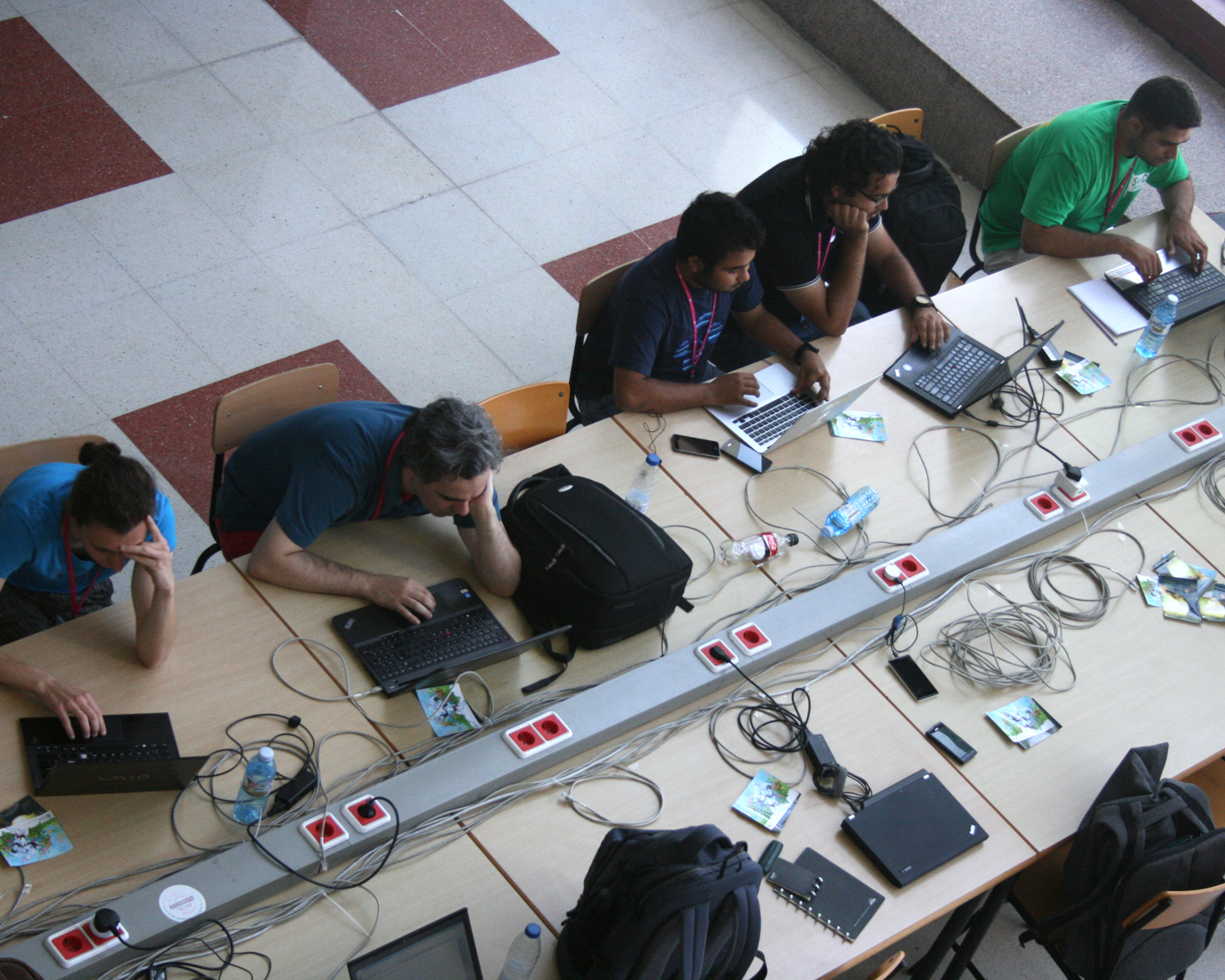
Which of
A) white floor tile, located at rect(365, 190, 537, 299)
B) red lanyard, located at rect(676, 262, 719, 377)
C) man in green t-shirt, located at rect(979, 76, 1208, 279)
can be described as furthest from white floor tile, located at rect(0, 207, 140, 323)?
man in green t-shirt, located at rect(979, 76, 1208, 279)

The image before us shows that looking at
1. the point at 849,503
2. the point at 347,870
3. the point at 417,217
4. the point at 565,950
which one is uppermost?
the point at 849,503

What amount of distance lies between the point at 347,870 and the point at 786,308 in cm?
218

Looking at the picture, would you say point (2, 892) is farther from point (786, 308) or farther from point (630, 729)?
point (786, 308)

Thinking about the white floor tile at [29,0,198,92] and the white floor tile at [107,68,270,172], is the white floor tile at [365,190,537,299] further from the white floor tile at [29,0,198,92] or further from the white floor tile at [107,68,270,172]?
the white floor tile at [29,0,198,92]

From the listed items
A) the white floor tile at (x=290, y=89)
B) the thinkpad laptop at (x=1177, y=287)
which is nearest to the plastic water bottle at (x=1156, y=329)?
the thinkpad laptop at (x=1177, y=287)

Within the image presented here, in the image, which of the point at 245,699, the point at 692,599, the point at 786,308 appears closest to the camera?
the point at 245,699

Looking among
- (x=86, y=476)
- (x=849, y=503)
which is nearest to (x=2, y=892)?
(x=86, y=476)

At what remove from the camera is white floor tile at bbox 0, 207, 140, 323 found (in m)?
3.77

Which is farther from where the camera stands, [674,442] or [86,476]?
[674,442]

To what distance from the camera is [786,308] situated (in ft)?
11.6

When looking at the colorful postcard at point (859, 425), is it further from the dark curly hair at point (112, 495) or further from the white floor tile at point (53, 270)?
the white floor tile at point (53, 270)

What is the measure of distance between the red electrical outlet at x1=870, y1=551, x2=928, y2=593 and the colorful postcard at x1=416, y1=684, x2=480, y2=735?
3.48 ft

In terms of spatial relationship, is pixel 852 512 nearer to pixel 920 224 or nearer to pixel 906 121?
pixel 920 224

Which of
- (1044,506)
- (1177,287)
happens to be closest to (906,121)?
(1177,287)
